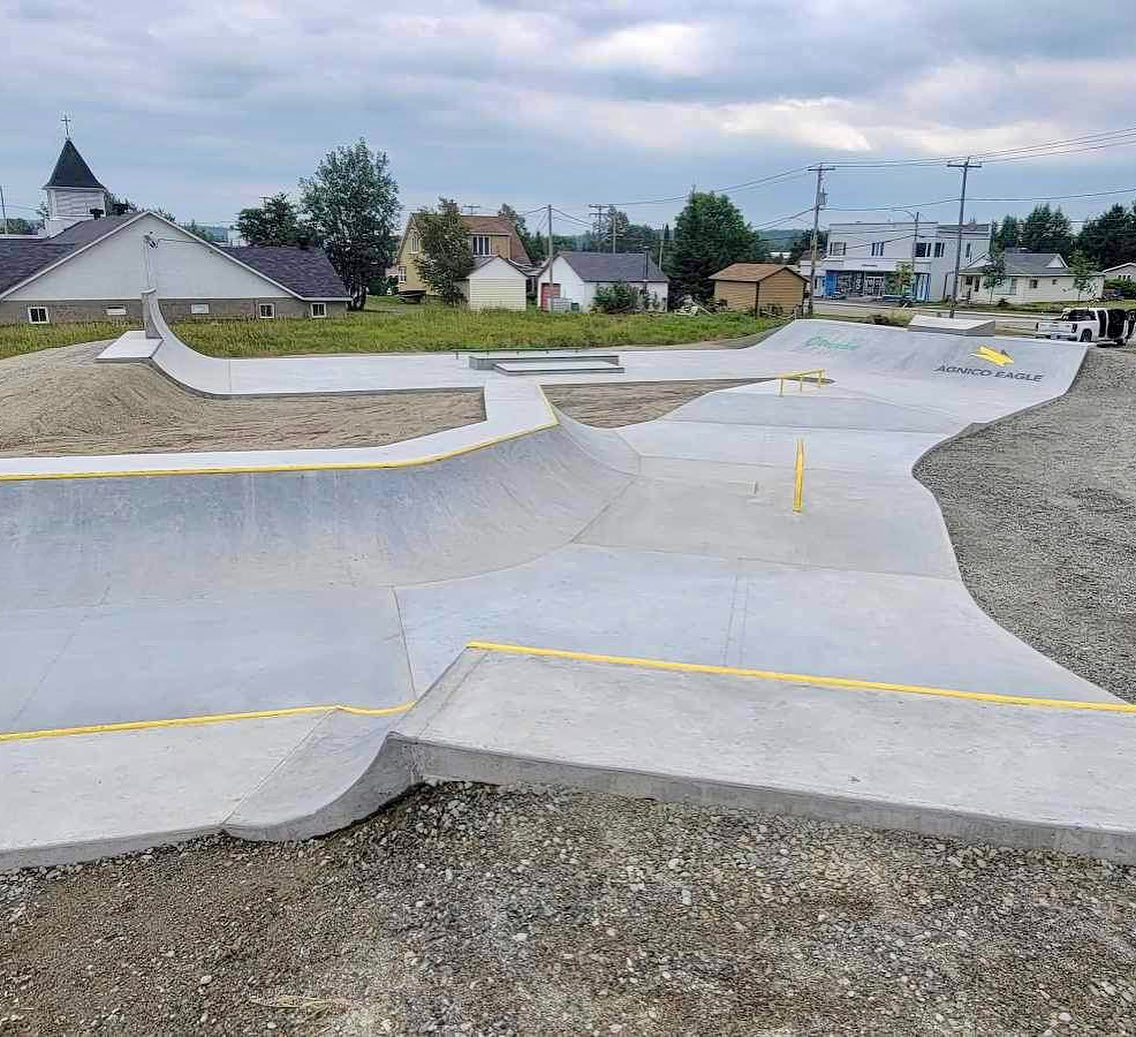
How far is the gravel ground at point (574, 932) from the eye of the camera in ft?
9.82

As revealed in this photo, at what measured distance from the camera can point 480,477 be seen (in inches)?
377

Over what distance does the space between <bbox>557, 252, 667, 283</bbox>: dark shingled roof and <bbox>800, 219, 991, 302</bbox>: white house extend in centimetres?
1536

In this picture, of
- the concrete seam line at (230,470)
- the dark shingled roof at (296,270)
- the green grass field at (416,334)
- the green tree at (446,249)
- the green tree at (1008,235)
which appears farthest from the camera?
the green tree at (1008,235)

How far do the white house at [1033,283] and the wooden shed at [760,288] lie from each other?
60.1 ft

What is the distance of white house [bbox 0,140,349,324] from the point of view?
3838 centimetres

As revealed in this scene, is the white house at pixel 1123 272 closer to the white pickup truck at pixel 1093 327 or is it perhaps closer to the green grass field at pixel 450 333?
the white pickup truck at pixel 1093 327

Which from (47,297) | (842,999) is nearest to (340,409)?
(842,999)

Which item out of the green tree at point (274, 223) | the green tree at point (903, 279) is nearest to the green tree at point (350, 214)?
the green tree at point (274, 223)

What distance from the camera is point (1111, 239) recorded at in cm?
8638

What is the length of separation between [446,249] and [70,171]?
3028 centimetres

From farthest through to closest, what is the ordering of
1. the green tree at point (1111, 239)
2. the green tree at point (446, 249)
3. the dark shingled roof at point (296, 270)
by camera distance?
the green tree at point (1111, 239) < the green tree at point (446, 249) < the dark shingled roof at point (296, 270)

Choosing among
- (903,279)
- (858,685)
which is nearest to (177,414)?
(858,685)

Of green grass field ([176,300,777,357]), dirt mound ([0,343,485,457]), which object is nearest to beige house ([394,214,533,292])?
green grass field ([176,300,777,357])

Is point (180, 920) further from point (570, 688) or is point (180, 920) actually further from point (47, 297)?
point (47, 297)
